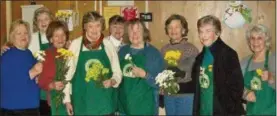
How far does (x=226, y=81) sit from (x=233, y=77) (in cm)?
5

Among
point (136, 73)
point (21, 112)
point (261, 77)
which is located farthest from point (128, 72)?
point (261, 77)

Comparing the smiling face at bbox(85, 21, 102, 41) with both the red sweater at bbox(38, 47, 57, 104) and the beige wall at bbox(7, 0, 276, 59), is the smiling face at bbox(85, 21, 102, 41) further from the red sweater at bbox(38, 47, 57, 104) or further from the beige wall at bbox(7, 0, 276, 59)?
the beige wall at bbox(7, 0, 276, 59)

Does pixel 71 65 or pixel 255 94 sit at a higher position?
pixel 71 65

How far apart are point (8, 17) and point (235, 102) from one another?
8.29 ft

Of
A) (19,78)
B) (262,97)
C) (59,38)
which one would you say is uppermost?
(59,38)

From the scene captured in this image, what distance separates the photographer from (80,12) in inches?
171

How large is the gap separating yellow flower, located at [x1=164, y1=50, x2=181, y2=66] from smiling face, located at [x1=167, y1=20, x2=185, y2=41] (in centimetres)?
13

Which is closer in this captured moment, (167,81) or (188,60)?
(167,81)

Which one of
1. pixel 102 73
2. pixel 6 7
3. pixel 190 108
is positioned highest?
pixel 6 7

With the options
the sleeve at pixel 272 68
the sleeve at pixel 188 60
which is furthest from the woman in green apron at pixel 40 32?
the sleeve at pixel 272 68

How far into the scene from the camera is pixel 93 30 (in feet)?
9.14

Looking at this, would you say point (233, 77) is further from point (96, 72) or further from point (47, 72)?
point (47, 72)

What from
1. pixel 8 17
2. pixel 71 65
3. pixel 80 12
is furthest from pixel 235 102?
pixel 8 17

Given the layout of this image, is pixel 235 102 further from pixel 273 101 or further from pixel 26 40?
pixel 26 40
